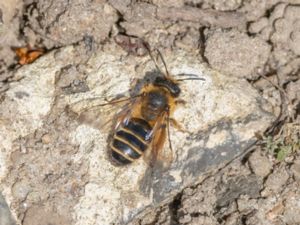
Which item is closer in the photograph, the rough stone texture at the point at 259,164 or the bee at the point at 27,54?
the rough stone texture at the point at 259,164

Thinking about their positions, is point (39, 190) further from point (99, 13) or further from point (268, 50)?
point (268, 50)

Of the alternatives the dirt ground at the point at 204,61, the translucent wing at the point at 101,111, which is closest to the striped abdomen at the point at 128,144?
the translucent wing at the point at 101,111

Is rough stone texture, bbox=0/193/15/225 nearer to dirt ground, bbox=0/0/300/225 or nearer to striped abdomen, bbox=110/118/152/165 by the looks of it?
dirt ground, bbox=0/0/300/225

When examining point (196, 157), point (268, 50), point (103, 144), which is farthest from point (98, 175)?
point (268, 50)

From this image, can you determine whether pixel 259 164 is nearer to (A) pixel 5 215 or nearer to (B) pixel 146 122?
(B) pixel 146 122

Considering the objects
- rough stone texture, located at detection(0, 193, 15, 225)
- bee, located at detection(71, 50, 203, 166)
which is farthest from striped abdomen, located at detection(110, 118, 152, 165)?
rough stone texture, located at detection(0, 193, 15, 225)

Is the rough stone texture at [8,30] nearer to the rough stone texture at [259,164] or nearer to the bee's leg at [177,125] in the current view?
the bee's leg at [177,125]

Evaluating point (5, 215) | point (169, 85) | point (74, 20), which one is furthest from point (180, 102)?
point (5, 215)
